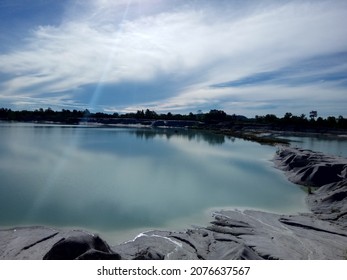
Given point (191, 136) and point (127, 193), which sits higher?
point (191, 136)

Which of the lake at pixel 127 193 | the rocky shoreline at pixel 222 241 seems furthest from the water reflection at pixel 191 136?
the rocky shoreline at pixel 222 241

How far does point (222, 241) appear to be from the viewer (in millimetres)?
12383

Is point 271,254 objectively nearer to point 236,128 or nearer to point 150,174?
point 150,174

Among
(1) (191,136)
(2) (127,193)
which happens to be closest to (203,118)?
(1) (191,136)

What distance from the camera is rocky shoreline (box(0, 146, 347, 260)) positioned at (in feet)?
32.3

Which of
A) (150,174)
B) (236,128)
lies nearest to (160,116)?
(236,128)

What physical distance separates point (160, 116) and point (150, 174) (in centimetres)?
16317

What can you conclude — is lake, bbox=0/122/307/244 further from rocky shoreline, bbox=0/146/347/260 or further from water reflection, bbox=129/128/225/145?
water reflection, bbox=129/128/225/145

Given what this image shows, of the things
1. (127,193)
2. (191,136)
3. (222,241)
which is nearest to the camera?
(222,241)

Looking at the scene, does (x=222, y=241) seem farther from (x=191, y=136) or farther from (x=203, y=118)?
(x=203, y=118)

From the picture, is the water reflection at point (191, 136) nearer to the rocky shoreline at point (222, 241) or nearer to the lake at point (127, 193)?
the lake at point (127, 193)

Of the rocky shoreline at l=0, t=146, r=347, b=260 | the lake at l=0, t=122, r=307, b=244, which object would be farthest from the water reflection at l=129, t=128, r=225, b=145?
the rocky shoreline at l=0, t=146, r=347, b=260

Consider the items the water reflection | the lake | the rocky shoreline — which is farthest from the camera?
the water reflection
